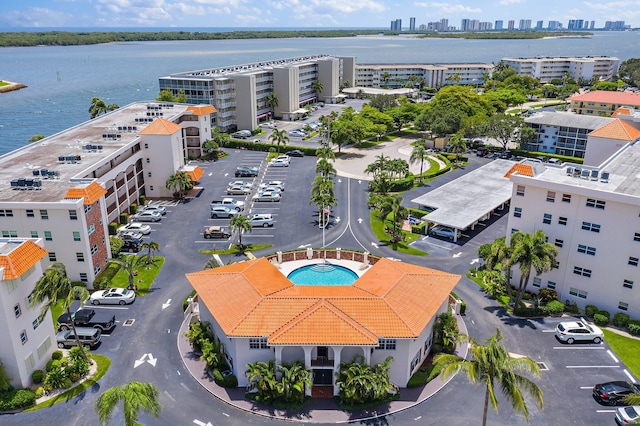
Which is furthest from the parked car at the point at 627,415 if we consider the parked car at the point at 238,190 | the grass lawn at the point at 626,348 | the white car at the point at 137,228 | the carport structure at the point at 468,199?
the parked car at the point at 238,190

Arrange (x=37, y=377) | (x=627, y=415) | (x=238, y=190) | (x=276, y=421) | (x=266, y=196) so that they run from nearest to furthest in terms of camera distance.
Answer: (x=627, y=415)
(x=276, y=421)
(x=37, y=377)
(x=266, y=196)
(x=238, y=190)

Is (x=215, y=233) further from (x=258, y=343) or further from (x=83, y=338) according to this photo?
(x=258, y=343)

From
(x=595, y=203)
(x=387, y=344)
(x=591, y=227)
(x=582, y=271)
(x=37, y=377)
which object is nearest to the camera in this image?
(x=387, y=344)

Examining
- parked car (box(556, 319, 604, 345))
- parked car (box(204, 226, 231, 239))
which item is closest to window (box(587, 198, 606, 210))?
parked car (box(556, 319, 604, 345))

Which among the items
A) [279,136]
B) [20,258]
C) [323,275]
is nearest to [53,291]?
[20,258]

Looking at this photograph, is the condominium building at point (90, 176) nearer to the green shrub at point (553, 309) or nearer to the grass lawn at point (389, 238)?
the grass lawn at point (389, 238)

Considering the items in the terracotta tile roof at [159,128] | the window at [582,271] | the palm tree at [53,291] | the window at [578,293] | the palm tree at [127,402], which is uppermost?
the terracotta tile roof at [159,128]
